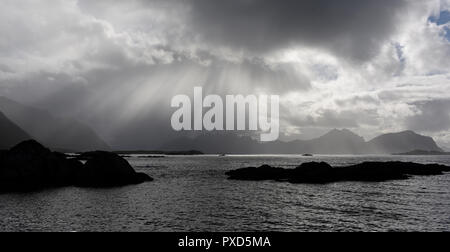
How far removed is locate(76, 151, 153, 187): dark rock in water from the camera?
2307 inches

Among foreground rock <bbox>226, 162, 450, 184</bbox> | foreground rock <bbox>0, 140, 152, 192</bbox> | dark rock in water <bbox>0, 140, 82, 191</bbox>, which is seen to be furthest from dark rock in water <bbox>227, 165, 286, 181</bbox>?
dark rock in water <bbox>0, 140, 82, 191</bbox>

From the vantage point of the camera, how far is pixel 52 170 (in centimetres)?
6031

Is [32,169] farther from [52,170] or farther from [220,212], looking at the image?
[220,212]

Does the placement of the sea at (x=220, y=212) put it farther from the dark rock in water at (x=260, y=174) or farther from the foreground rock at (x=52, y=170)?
the dark rock in water at (x=260, y=174)

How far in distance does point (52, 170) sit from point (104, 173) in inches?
447

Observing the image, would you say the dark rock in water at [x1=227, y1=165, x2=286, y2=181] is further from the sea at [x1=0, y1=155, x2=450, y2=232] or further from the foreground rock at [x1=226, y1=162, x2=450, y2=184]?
the sea at [x1=0, y1=155, x2=450, y2=232]

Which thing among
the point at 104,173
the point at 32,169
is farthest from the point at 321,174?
the point at 32,169

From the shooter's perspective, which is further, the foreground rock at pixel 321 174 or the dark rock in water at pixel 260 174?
the dark rock in water at pixel 260 174

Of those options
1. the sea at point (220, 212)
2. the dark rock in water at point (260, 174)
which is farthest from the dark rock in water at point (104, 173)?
the dark rock in water at point (260, 174)

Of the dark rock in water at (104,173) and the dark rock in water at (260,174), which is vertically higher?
the dark rock in water at (104,173)

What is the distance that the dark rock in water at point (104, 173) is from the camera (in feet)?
192
